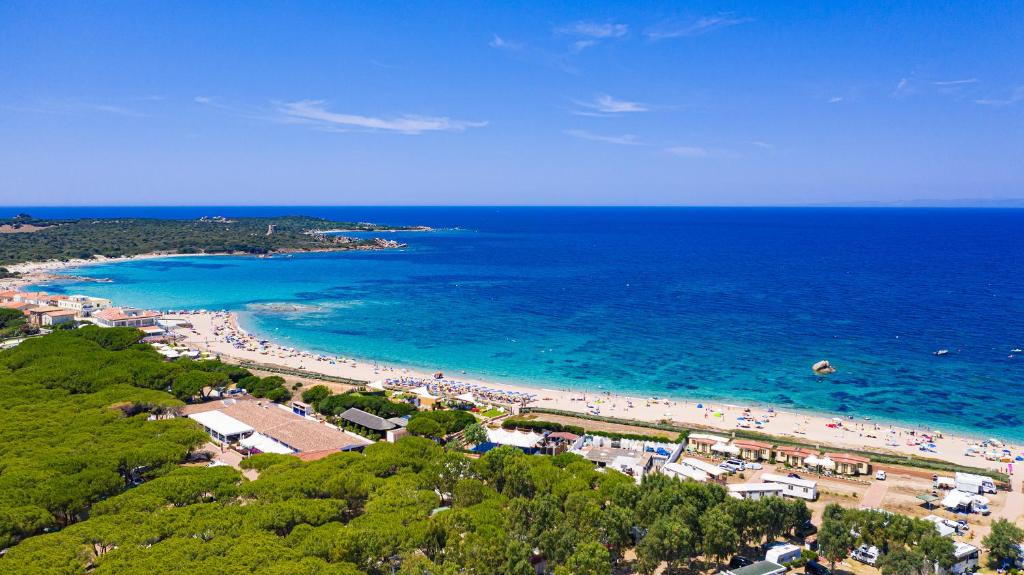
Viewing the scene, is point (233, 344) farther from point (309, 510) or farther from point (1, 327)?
point (309, 510)

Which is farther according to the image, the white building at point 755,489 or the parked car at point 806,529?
the white building at point 755,489

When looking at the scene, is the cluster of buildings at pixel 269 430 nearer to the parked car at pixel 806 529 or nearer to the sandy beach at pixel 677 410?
the sandy beach at pixel 677 410

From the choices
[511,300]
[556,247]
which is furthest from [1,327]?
[556,247]

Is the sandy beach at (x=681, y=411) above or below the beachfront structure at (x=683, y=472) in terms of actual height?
below

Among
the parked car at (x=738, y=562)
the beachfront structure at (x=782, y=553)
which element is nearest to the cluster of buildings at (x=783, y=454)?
the beachfront structure at (x=782, y=553)

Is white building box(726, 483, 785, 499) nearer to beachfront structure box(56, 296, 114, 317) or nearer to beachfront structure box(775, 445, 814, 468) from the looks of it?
beachfront structure box(775, 445, 814, 468)

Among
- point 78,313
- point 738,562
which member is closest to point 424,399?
point 738,562

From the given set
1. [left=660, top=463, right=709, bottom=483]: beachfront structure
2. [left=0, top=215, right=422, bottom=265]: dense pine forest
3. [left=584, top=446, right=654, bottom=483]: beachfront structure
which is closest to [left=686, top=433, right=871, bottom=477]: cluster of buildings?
[left=584, top=446, right=654, bottom=483]: beachfront structure
